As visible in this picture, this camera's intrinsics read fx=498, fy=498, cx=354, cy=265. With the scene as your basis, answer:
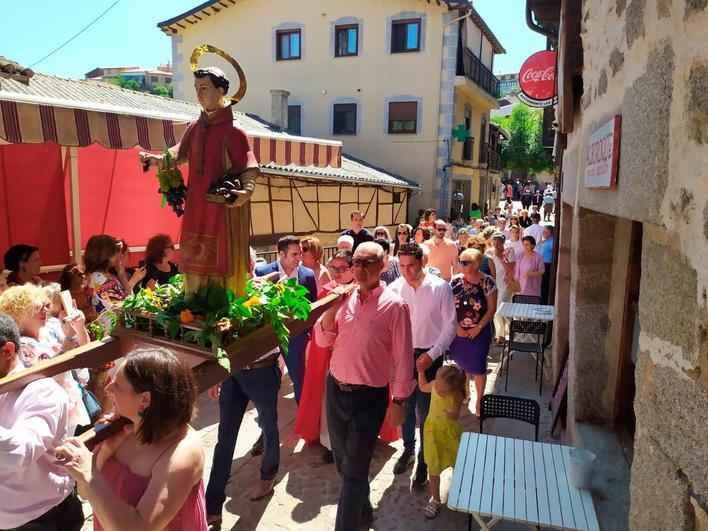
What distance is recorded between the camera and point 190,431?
1.84 meters

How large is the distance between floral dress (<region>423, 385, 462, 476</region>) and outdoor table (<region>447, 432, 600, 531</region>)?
437mm

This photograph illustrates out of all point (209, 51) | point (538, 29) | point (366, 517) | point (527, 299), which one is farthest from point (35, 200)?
point (538, 29)

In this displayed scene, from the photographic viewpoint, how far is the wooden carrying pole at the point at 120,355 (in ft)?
6.22

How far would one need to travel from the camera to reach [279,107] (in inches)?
715

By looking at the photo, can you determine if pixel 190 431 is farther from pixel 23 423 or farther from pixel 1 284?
pixel 1 284


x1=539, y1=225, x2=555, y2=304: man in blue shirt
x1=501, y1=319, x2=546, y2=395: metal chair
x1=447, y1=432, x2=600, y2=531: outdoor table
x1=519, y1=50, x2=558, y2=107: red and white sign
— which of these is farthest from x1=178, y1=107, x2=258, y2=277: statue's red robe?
x1=519, y1=50, x2=558, y2=107: red and white sign

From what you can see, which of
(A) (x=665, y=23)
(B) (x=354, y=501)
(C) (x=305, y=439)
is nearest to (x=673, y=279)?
(A) (x=665, y=23)

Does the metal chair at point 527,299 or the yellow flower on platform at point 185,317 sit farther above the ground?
the yellow flower on platform at point 185,317

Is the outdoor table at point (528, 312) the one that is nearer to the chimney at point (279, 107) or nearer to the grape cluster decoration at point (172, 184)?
the grape cluster decoration at point (172, 184)

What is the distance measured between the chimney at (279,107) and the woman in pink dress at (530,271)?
13154 millimetres

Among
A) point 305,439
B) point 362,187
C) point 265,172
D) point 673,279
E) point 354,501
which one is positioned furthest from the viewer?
point 362,187

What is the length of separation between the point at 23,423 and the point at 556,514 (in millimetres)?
2420

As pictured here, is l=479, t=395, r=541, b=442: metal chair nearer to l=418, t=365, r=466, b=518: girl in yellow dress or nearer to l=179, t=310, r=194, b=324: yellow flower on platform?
l=418, t=365, r=466, b=518: girl in yellow dress

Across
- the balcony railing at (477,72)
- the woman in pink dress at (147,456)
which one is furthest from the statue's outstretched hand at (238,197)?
the balcony railing at (477,72)
